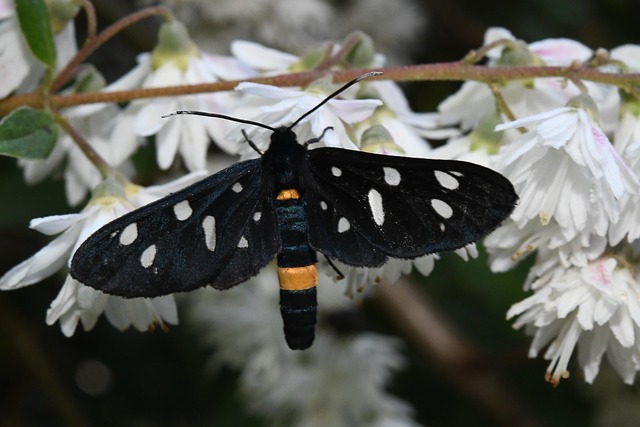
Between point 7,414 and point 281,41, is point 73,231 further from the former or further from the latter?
point 7,414

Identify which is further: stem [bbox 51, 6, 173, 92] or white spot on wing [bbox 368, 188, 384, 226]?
stem [bbox 51, 6, 173, 92]

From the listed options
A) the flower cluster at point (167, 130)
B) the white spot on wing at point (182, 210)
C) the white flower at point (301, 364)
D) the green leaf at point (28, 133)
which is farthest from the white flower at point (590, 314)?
the white flower at point (301, 364)

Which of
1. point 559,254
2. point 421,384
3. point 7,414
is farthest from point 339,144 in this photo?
point 7,414

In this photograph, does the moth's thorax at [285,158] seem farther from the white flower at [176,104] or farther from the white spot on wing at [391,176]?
the white flower at [176,104]

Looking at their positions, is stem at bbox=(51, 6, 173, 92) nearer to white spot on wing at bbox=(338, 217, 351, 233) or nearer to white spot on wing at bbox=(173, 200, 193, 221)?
white spot on wing at bbox=(173, 200, 193, 221)

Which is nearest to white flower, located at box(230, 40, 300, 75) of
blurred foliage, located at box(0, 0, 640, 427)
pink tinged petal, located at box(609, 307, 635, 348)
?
pink tinged petal, located at box(609, 307, 635, 348)

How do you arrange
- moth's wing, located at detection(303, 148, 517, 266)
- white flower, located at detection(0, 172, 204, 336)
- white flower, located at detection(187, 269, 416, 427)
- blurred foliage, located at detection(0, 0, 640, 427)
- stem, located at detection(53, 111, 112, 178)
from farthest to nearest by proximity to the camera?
blurred foliage, located at detection(0, 0, 640, 427), white flower, located at detection(187, 269, 416, 427), stem, located at detection(53, 111, 112, 178), white flower, located at detection(0, 172, 204, 336), moth's wing, located at detection(303, 148, 517, 266)

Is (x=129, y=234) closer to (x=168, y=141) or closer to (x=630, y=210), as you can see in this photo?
(x=168, y=141)
